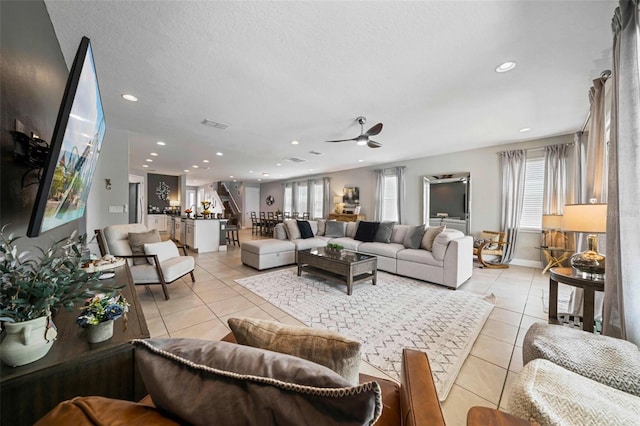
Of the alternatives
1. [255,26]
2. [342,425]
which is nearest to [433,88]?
[255,26]

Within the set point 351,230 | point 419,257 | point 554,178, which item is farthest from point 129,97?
point 554,178

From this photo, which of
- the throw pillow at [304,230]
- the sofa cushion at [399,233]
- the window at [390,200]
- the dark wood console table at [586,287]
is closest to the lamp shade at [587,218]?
the dark wood console table at [586,287]

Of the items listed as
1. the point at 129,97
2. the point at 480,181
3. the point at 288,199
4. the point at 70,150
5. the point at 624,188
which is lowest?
the point at 624,188

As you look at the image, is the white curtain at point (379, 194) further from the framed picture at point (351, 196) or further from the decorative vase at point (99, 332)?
the decorative vase at point (99, 332)

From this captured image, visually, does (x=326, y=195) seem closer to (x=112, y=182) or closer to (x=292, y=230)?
(x=292, y=230)

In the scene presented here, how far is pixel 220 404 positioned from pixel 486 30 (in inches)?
110

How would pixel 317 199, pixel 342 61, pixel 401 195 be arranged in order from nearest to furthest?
pixel 342 61, pixel 401 195, pixel 317 199

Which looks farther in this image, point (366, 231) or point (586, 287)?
point (366, 231)

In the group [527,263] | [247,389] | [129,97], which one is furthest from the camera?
[527,263]

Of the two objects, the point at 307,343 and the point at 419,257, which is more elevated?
the point at 307,343

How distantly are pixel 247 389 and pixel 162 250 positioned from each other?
140 inches

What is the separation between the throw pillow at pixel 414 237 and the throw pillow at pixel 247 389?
416 cm

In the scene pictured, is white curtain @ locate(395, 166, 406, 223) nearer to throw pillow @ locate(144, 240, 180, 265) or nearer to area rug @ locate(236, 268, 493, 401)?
area rug @ locate(236, 268, 493, 401)

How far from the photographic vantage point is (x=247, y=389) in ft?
1.60
